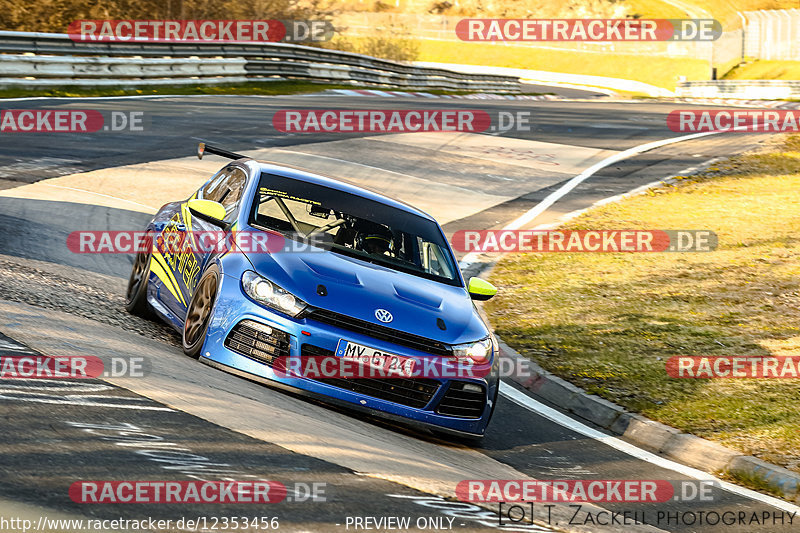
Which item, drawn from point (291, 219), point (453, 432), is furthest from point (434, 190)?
point (453, 432)

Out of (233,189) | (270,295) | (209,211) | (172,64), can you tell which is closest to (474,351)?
(270,295)

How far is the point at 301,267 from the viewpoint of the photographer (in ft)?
22.3

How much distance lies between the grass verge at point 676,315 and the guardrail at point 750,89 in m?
33.4

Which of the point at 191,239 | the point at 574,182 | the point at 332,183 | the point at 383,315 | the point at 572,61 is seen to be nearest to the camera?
the point at 383,315

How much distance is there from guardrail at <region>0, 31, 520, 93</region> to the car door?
16.1m

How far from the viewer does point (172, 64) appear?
27.4 m

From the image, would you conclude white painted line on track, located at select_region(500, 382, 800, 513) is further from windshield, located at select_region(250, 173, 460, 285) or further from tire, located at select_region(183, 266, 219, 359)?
tire, located at select_region(183, 266, 219, 359)

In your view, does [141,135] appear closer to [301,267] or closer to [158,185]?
[158,185]

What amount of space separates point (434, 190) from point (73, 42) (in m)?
11.3

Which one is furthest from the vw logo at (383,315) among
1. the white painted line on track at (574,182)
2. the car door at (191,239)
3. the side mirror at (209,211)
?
the white painted line on track at (574,182)

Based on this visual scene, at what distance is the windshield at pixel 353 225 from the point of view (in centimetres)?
756

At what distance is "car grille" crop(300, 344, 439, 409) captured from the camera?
6.32 metres

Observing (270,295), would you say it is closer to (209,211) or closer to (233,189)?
(209,211)

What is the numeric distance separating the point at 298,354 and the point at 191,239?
1.98 m
